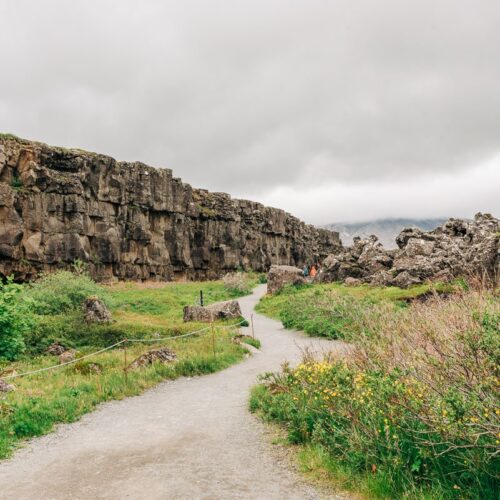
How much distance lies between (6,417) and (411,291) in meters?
24.6

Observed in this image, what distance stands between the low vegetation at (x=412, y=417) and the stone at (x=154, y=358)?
24.7 feet

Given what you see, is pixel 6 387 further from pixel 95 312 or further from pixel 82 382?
pixel 95 312

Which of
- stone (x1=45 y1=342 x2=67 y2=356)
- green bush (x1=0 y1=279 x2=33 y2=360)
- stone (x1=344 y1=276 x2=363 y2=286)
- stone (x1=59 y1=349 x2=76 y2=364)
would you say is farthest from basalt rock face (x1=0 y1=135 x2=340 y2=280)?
green bush (x1=0 y1=279 x2=33 y2=360)

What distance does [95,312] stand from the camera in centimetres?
2570

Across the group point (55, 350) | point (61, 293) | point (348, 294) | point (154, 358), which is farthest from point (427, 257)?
point (55, 350)

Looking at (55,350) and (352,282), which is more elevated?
(352,282)

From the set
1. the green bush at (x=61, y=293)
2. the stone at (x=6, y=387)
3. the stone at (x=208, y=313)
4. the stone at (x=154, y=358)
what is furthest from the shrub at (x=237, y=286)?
the stone at (x=6, y=387)

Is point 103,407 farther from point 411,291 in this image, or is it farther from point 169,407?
point 411,291

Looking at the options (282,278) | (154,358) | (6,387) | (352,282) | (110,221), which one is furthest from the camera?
(110,221)

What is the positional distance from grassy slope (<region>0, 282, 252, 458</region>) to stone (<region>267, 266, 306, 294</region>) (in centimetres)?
1848

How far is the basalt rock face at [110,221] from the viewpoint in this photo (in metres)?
49.8

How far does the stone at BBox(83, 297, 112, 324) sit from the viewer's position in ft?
82.9

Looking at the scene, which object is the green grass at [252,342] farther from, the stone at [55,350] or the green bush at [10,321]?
the green bush at [10,321]

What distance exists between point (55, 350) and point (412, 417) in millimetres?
18194
